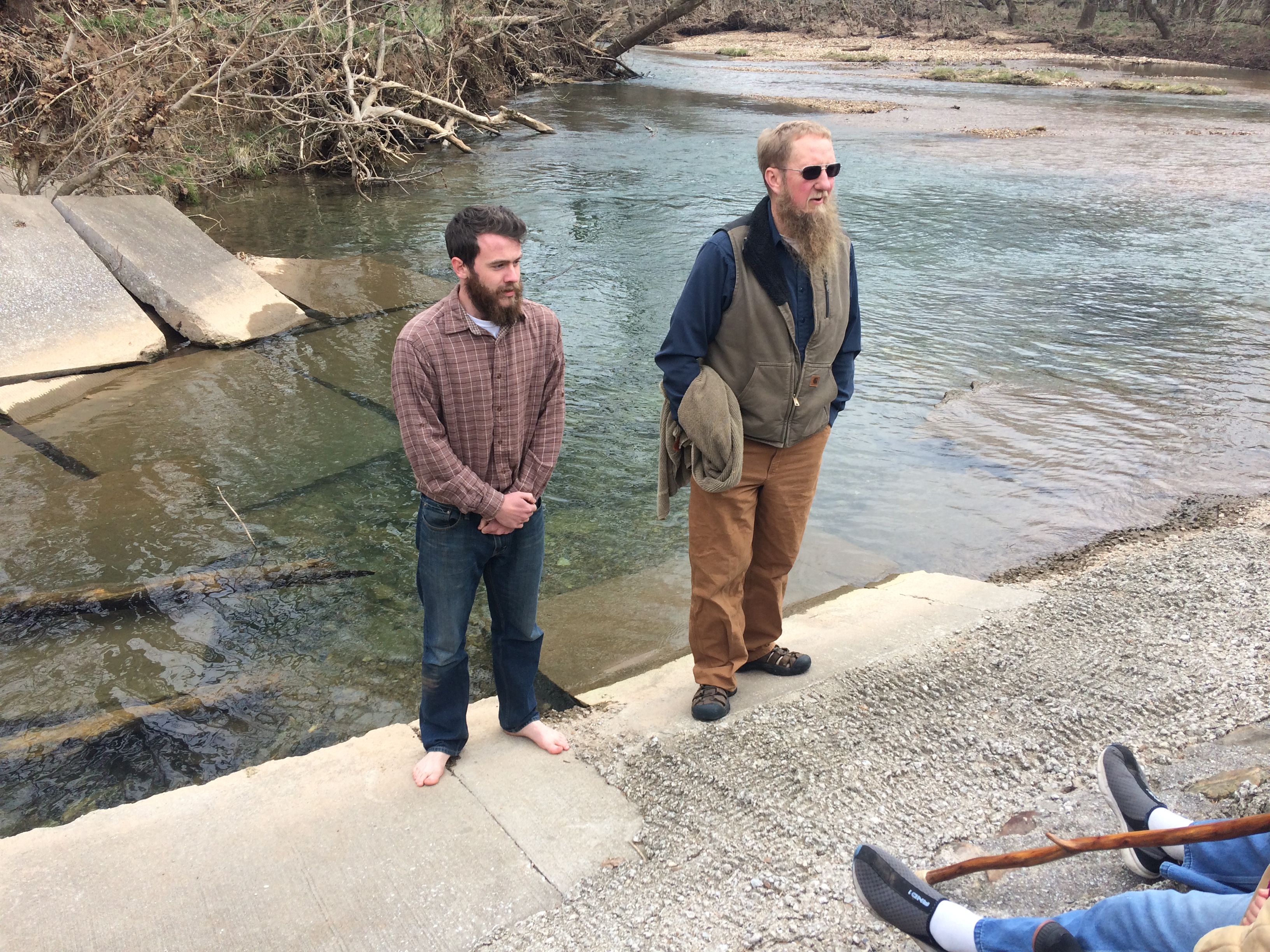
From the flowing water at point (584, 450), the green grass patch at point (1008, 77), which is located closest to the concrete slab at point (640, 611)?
the flowing water at point (584, 450)

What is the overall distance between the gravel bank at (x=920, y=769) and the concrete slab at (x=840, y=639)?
0.10 metres

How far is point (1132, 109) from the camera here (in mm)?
25875

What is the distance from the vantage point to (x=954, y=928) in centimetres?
238

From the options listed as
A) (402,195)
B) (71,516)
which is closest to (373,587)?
(71,516)

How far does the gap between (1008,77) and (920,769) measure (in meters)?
35.0

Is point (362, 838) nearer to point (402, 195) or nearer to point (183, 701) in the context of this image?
point (183, 701)

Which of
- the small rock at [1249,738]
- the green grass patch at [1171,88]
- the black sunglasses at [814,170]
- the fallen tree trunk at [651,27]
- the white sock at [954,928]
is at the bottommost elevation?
the small rock at [1249,738]

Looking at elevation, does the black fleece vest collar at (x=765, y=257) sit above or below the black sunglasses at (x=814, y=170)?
below

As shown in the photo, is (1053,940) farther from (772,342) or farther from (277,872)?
(277,872)

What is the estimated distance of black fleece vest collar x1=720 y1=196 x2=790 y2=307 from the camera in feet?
10.4

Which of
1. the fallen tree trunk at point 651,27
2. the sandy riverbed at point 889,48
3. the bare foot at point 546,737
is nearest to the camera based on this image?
the bare foot at point 546,737

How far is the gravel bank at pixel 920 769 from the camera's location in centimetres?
262

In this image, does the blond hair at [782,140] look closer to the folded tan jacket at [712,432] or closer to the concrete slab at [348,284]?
the folded tan jacket at [712,432]

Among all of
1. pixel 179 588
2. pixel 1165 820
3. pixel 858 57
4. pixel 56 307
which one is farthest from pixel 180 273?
pixel 858 57
